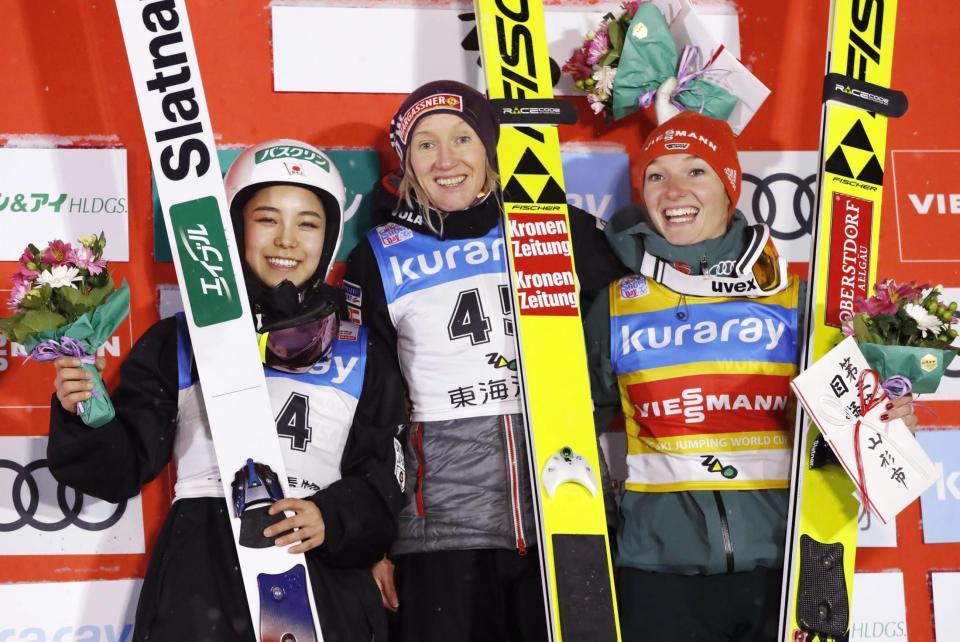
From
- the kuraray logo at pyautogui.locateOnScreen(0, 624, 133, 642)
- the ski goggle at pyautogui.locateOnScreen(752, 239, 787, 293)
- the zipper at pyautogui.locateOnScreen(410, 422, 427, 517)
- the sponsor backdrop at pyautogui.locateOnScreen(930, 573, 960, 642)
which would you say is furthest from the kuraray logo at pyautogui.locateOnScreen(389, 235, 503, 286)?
the sponsor backdrop at pyautogui.locateOnScreen(930, 573, 960, 642)

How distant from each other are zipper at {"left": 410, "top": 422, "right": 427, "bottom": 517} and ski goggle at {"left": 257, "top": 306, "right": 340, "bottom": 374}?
13.8 inches

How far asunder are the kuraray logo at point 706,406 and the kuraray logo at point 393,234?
86cm

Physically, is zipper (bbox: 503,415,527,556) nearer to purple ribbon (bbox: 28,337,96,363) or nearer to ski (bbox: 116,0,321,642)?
ski (bbox: 116,0,321,642)

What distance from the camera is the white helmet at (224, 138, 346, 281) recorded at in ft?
9.62

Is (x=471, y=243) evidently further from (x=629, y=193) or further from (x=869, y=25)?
(x=869, y=25)

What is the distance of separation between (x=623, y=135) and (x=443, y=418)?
134 centimetres

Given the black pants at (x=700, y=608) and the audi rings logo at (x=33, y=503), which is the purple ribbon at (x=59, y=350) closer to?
the audi rings logo at (x=33, y=503)

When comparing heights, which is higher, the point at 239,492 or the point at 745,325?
the point at 745,325

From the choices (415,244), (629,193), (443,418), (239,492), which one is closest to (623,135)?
(629,193)

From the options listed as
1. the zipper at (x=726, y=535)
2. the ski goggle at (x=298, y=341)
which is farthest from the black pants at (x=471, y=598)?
the ski goggle at (x=298, y=341)

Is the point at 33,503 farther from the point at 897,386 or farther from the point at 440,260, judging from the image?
the point at 897,386

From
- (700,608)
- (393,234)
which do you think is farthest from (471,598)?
(393,234)

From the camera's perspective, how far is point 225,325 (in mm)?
2717

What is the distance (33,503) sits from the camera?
335 cm
